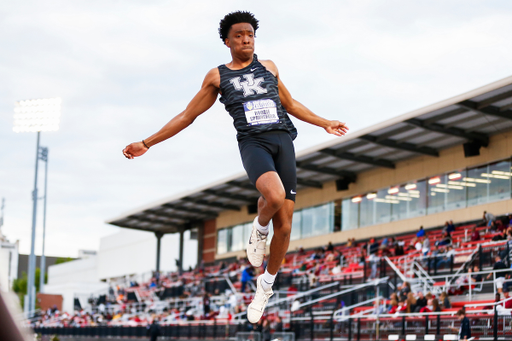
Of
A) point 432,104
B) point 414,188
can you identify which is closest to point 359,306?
point 432,104

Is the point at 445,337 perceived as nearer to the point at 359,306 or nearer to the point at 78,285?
the point at 359,306

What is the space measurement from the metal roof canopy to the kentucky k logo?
673 inches

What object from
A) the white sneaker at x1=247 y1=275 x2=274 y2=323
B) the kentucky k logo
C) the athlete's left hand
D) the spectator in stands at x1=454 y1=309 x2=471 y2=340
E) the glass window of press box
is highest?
the glass window of press box

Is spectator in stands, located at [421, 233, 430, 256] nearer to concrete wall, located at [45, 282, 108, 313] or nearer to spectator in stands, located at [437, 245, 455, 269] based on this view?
spectator in stands, located at [437, 245, 455, 269]

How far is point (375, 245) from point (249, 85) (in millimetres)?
21402

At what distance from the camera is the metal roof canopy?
2186 centimetres

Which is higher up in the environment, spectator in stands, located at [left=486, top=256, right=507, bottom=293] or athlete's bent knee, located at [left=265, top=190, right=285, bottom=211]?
athlete's bent knee, located at [left=265, top=190, right=285, bottom=211]

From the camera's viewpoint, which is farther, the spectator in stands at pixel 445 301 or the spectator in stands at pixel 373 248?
the spectator in stands at pixel 373 248

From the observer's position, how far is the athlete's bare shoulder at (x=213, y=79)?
4584 millimetres

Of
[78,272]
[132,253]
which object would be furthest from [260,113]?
[78,272]

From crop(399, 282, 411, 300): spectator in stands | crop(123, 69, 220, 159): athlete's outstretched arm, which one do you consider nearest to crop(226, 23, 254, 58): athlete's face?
crop(123, 69, 220, 159): athlete's outstretched arm

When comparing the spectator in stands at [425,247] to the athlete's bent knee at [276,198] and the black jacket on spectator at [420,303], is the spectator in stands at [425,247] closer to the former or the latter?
the black jacket on spectator at [420,303]

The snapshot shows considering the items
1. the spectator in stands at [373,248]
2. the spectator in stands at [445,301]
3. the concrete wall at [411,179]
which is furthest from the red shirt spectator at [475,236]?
the spectator in stands at [445,301]

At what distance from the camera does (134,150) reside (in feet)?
14.9
